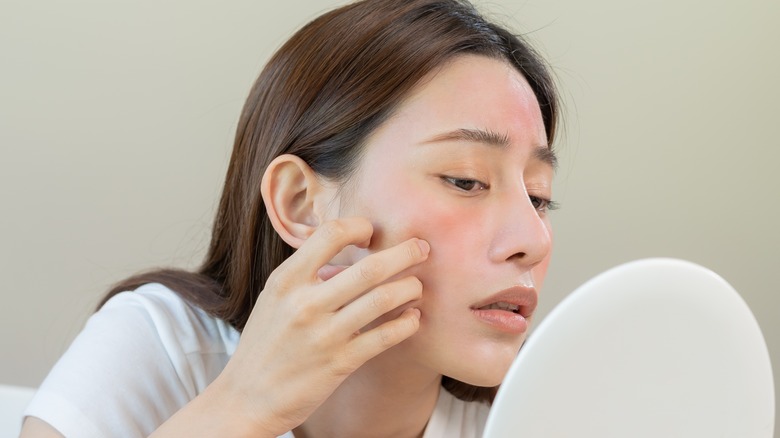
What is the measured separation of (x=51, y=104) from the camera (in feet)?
7.38

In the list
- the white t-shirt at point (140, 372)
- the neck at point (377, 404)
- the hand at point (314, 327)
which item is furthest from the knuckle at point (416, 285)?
the white t-shirt at point (140, 372)

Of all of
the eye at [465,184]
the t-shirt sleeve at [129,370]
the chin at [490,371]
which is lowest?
the t-shirt sleeve at [129,370]

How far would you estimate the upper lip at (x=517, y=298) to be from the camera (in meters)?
1.08

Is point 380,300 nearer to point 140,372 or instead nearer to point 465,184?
point 465,184

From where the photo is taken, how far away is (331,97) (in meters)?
1.26

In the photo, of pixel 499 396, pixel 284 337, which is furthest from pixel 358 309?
pixel 499 396

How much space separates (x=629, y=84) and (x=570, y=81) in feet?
0.47

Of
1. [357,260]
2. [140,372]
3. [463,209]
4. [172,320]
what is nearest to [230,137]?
[172,320]

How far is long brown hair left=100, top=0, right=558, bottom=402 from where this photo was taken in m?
1.22

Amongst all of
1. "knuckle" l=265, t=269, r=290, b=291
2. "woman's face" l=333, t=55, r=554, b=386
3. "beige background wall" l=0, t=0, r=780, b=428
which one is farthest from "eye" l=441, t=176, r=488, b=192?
"beige background wall" l=0, t=0, r=780, b=428

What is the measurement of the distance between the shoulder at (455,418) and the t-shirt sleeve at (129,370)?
1.04 ft

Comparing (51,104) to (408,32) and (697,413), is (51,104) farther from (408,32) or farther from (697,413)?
(697,413)

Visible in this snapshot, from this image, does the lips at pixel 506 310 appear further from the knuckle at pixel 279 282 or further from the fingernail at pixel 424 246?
the knuckle at pixel 279 282

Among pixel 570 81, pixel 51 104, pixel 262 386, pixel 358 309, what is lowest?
pixel 262 386
